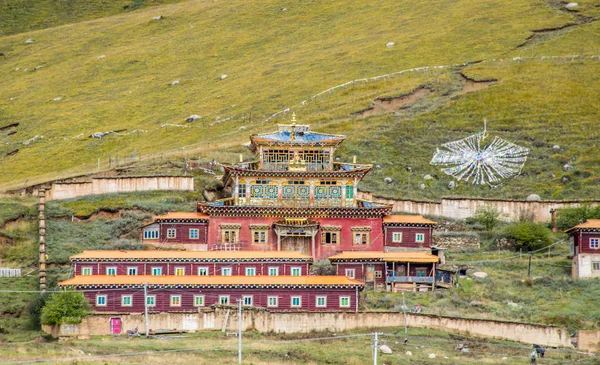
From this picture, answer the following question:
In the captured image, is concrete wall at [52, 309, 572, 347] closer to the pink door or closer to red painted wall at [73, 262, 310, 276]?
the pink door

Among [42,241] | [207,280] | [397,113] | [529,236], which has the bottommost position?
[207,280]

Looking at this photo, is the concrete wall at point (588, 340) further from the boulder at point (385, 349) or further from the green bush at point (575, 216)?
the green bush at point (575, 216)

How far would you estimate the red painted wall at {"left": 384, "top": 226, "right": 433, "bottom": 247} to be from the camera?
110m

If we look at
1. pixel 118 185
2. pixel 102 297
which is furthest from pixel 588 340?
pixel 118 185

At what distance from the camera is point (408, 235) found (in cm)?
11025

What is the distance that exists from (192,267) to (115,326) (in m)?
11.7

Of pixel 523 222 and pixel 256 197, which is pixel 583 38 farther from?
pixel 256 197

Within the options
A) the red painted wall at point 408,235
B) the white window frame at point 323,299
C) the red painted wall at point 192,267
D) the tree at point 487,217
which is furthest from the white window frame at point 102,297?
the tree at point 487,217

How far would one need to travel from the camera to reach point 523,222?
118m

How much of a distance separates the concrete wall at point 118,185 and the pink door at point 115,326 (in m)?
34.0

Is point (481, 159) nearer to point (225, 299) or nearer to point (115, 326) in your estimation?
point (225, 299)

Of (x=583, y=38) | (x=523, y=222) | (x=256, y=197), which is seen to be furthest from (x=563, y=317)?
(x=583, y=38)

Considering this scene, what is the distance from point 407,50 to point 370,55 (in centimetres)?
588

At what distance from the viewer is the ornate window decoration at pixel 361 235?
111 metres
